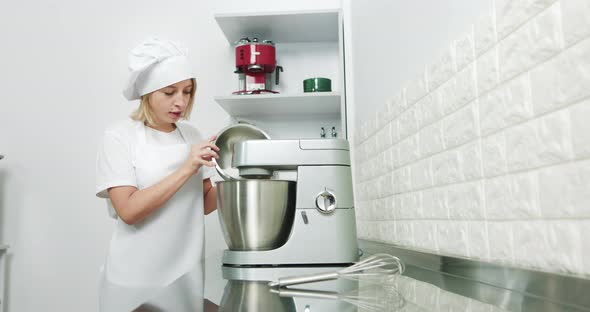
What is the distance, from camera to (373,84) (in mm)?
1732

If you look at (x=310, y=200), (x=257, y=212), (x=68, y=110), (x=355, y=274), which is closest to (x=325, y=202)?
(x=310, y=200)

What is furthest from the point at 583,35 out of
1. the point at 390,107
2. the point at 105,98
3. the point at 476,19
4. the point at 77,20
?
the point at 77,20

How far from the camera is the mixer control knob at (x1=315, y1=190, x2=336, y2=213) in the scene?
109 cm

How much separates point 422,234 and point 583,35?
0.63 metres

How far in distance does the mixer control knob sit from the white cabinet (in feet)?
3.18

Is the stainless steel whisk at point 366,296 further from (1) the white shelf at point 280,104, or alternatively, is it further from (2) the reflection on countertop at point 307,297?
(1) the white shelf at point 280,104

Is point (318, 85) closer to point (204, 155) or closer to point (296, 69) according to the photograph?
point (296, 69)

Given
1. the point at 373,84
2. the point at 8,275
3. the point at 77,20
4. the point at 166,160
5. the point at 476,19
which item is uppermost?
the point at 77,20

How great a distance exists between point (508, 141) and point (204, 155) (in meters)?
0.77

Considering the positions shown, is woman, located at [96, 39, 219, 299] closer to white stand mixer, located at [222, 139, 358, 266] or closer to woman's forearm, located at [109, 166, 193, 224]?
woman's forearm, located at [109, 166, 193, 224]

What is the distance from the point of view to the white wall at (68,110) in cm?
233

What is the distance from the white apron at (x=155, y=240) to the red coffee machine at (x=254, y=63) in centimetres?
62

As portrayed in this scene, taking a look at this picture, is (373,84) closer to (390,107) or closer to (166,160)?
(390,107)

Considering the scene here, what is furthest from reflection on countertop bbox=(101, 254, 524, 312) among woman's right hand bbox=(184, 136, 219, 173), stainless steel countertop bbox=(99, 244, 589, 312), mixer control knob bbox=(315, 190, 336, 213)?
woman's right hand bbox=(184, 136, 219, 173)
